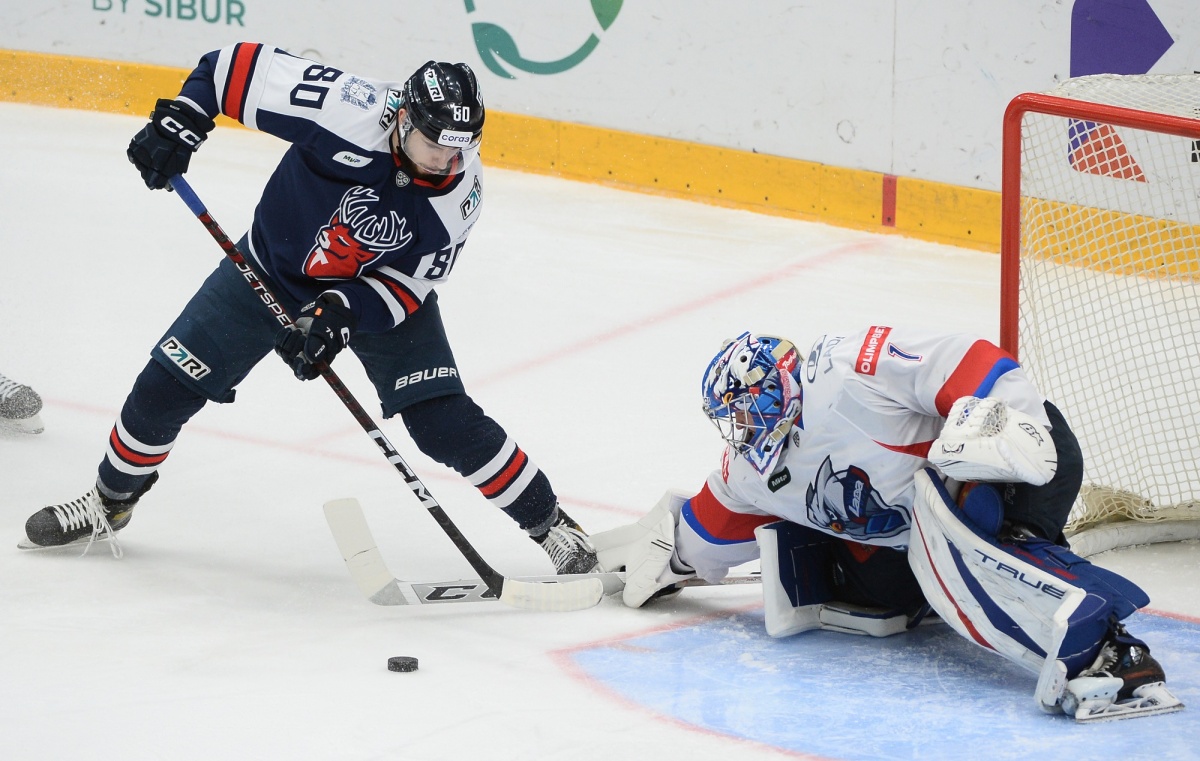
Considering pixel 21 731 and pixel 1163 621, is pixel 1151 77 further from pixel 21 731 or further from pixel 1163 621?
pixel 21 731

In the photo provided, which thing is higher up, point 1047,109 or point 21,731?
point 1047,109

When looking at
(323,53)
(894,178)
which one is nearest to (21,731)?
(894,178)

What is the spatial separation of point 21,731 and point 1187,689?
1.98 m

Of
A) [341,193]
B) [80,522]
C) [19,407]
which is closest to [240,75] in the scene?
[341,193]

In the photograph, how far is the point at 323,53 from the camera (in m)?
7.13

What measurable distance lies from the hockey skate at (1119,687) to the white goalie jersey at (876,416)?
395mm

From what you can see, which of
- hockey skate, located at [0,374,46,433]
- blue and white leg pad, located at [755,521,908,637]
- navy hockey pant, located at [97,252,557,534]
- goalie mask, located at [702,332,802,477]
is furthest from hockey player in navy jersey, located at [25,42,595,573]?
hockey skate, located at [0,374,46,433]

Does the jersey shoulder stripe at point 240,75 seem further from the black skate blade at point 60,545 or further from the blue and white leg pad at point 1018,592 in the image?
the blue and white leg pad at point 1018,592

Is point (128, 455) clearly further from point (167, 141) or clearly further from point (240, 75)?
point (240, 75)

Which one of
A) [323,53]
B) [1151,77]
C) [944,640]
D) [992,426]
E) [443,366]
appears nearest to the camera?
[992,426]

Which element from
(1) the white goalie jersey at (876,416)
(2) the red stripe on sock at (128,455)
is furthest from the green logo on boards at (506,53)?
(1) the white goalie jersey at (876,416)

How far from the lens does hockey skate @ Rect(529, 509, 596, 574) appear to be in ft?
11.3

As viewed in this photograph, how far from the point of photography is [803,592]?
3080mm

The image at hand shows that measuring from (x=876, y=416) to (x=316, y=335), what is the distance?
106 centimetres
